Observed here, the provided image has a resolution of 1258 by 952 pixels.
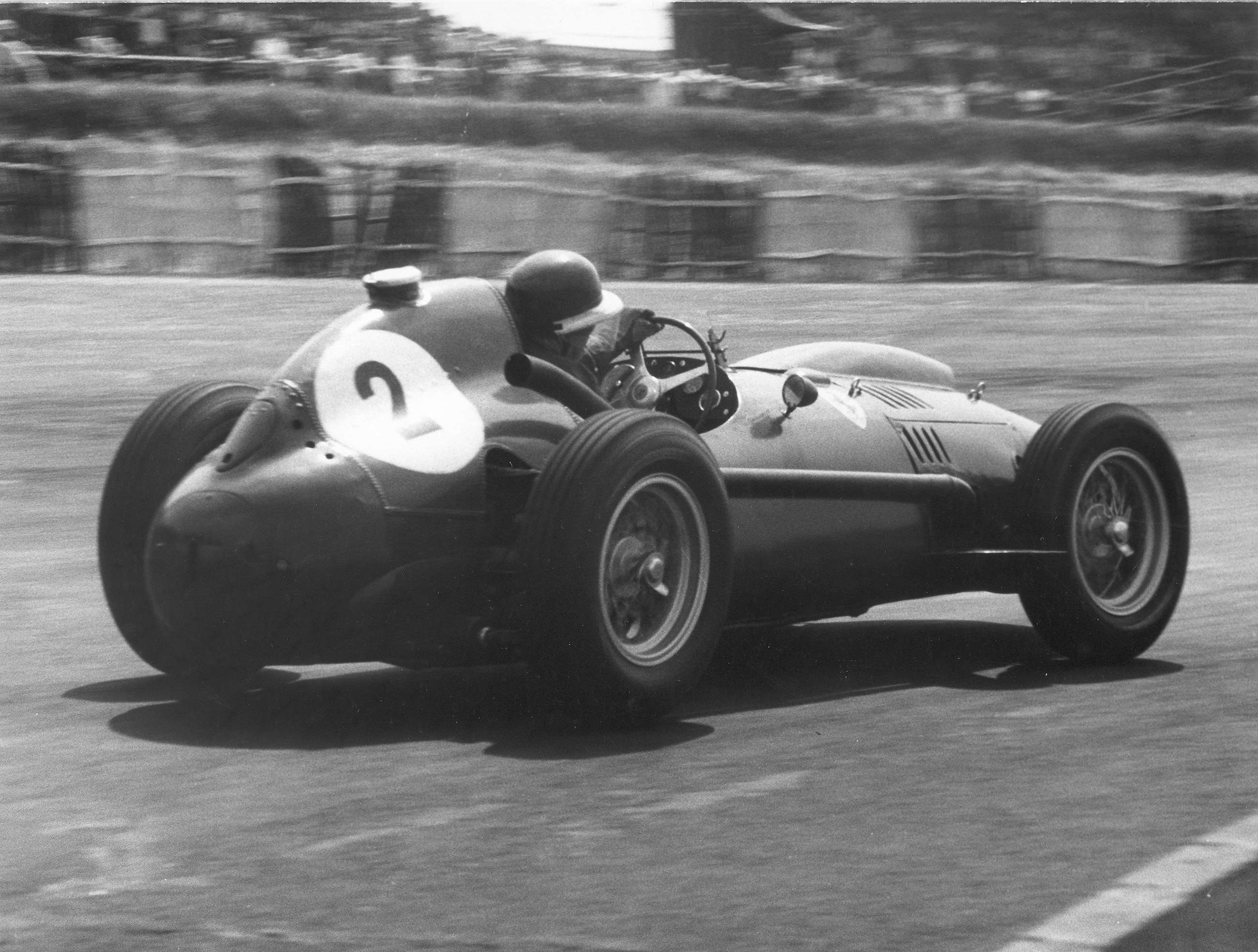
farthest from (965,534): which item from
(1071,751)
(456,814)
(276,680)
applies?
(456,814)

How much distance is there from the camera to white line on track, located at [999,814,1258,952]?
344 centimetres

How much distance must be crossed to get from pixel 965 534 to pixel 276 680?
232cm

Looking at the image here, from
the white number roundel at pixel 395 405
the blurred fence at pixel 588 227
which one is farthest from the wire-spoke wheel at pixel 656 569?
the blurred fence at pixel 588 227

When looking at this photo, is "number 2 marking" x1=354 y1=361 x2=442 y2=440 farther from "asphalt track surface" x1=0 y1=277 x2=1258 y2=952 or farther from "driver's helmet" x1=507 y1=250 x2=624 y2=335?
"asphalt track surface" x1=0 y1=277 x2=1258 y2=952

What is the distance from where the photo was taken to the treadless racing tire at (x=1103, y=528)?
7.06 m

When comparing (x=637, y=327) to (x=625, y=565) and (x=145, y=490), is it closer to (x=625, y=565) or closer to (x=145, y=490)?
(x=625, y=565)

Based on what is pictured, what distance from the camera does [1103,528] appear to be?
24.0ft

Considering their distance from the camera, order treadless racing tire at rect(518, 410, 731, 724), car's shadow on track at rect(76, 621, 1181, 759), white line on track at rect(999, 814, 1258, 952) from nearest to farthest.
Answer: white line on track at rect(999, 814, 1258, 952) → treadless racing tire at rect(518, 410, 731, 724) → car's shadow on track at rect(76, 621, 1181, 759)

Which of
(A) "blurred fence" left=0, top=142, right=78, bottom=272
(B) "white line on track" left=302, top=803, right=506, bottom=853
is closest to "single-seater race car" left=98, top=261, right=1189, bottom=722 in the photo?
(B) "white line on track" left=302, top=803, right=506, bottom=853

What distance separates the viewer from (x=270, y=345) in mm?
19062

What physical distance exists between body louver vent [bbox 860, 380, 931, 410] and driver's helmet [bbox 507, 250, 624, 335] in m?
1.36

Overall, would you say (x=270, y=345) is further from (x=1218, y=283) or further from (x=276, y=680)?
(x=1218, y=283)

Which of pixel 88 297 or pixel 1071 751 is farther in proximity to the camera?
pixel 88 297

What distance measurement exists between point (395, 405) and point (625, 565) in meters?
0.78
